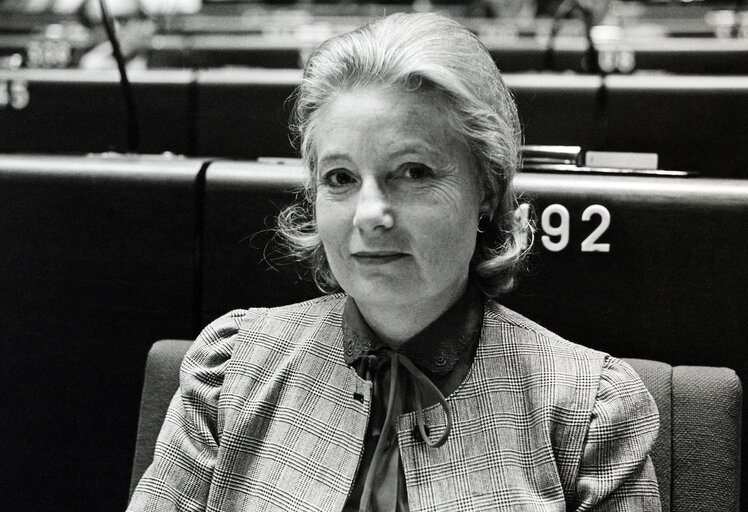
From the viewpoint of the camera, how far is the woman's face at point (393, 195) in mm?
1039

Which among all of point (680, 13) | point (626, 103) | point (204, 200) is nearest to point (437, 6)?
point (680, 13)

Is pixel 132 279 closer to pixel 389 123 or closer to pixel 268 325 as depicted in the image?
pixel 268 325

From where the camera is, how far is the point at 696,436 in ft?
3.85

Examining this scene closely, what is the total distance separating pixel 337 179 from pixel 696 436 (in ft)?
1.89

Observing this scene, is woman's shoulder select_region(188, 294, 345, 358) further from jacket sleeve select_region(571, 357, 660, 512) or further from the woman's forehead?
jacket sleeve select_region(571, 357, 660, 512)

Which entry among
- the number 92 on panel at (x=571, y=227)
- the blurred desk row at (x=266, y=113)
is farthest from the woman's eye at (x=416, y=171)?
the blurred desk row at (x=266, y=113)

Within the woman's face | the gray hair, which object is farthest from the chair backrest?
the woman's face

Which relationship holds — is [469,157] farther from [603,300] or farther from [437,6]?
[437,6]

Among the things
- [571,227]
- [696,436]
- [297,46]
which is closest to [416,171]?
[571,227]

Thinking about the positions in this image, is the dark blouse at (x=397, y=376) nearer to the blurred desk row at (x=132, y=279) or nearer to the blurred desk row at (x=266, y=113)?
the blurred desk row at (x=132, y=279)

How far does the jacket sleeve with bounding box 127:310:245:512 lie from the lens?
3.75 feet

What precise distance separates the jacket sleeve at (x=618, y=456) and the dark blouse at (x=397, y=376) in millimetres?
171

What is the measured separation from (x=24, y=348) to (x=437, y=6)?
4.31 metres

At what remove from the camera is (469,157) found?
109cm
